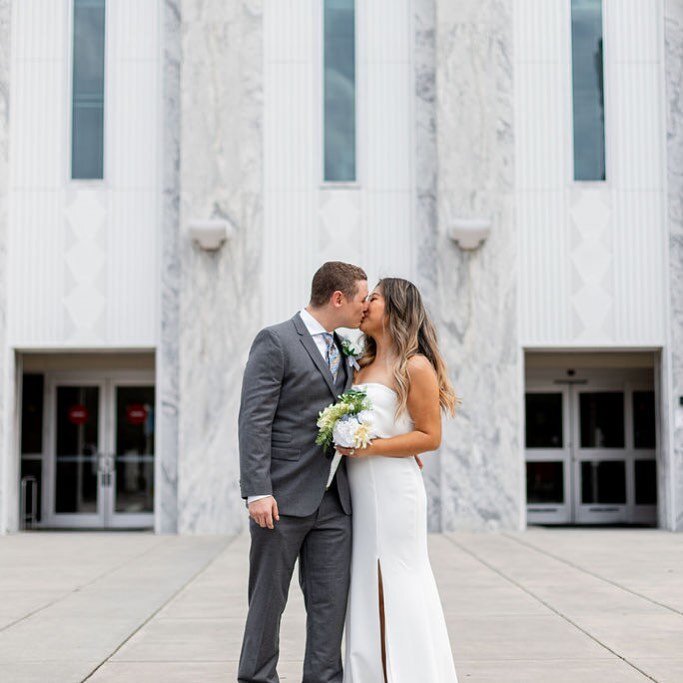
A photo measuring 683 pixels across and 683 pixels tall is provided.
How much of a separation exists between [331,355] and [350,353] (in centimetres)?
15

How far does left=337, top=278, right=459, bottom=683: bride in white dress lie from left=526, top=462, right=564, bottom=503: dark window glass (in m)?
13.5

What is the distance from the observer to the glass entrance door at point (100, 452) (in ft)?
57.1

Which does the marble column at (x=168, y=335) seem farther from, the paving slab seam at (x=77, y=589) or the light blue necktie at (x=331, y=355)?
the light blue necktie at (x=331, y=355)

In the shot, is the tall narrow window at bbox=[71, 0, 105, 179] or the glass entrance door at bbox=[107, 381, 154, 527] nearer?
the tall narrow window at bbox=[71, 0, 105, 179]

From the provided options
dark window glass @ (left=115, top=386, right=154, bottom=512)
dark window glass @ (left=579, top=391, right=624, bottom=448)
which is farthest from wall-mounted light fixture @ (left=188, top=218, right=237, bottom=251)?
dark window glass @ (left=579, top=391, right=624, bottom=448)

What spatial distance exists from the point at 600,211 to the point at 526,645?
990 centimetres

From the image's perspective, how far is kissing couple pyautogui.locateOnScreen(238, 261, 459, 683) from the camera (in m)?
4.56

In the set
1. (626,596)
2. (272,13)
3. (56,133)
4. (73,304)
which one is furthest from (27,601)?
(272,13)

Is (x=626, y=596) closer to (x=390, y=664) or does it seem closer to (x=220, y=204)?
(x=390, y=664)

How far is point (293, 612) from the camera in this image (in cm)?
810

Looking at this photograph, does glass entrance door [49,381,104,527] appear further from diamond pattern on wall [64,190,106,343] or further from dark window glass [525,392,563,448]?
dark window glass [525,392,563,448]

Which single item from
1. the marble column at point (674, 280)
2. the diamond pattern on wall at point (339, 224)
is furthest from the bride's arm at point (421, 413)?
the marble column at point (674, 280)

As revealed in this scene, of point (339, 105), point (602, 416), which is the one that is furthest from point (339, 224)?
point (602, 416)

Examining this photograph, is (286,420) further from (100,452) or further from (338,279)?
(100,452)
